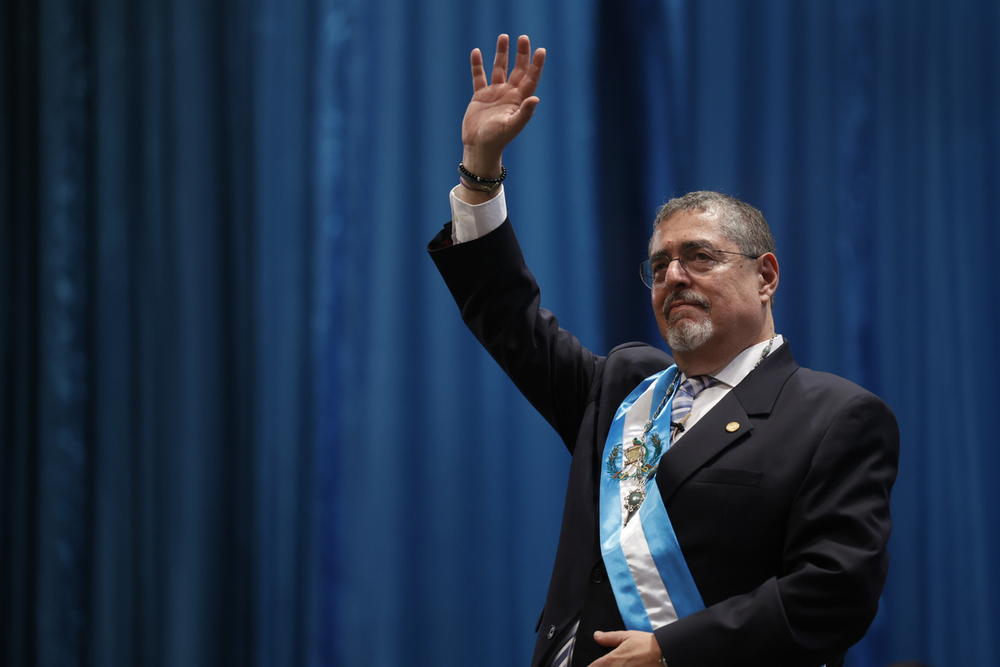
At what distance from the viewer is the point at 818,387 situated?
130 centimetres

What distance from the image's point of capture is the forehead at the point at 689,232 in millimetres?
1448

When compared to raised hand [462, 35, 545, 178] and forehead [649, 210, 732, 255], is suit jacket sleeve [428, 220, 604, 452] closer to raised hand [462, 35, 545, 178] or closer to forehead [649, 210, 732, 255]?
raised hand [462, 35, 545, 178]

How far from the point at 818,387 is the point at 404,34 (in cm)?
145

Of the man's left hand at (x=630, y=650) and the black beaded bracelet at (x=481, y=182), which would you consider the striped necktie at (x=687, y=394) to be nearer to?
the man's left hand at (x=630, y=650)

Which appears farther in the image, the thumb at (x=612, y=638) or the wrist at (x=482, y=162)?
the wrist at (x=482, y=162)

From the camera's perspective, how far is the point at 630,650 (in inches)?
46.8

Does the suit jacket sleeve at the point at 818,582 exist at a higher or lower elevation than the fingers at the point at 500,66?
lower

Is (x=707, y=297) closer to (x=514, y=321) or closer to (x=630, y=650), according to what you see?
(x=514, y=321)

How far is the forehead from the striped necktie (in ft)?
0.75

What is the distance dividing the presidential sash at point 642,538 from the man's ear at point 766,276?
267 millimetres

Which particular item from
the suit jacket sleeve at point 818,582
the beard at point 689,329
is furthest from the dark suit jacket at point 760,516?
the beard at point 689,329

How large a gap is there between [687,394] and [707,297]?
6.6 inches

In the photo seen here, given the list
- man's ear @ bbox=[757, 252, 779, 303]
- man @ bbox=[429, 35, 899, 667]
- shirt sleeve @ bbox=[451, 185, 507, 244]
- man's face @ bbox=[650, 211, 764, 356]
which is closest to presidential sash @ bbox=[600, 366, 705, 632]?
man @ bbox=[429, 35, 899, 667]

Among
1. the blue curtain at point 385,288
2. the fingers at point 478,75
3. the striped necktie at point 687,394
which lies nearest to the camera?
the striped necktie at point 687,394
